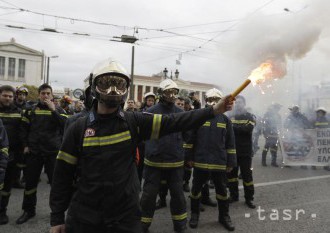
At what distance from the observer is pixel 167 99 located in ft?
16.1

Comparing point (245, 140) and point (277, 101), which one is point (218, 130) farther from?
point (277, 101)

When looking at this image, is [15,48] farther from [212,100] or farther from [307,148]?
[212,100]

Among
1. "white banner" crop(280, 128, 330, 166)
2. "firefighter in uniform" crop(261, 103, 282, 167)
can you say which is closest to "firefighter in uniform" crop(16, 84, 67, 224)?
"firefighter in uniform" crop(261, 103, 282, 167)

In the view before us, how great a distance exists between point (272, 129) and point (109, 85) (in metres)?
9.60

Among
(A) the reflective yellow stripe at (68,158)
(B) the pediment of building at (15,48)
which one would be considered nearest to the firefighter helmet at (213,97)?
(A) the reflective yellow stripe at (68,158)

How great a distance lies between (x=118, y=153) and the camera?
2.49m

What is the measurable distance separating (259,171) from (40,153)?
6880 millimetres

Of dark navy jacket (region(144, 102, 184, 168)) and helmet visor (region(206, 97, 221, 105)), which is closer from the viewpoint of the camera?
dark navy jacket (region(144, 102, 184, 168))

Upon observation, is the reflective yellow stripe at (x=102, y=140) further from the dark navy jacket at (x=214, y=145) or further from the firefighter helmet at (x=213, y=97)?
the firefighter helmet at (x=213, y=97)

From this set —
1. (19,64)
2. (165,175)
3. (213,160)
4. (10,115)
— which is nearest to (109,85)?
(165,175)

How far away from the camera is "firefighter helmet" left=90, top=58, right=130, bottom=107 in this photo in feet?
8.34

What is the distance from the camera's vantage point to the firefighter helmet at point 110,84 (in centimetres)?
254

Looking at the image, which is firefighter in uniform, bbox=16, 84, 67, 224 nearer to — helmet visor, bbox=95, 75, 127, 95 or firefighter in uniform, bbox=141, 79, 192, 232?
firefighter in uniform, bbox=141, 79, 192, 232

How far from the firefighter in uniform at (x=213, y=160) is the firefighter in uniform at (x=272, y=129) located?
20.1ft
